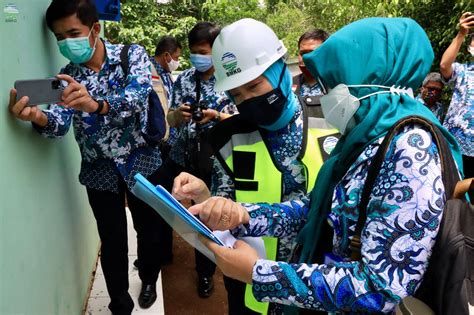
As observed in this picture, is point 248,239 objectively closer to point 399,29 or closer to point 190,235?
point 190,235

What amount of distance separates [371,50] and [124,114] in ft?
5.05

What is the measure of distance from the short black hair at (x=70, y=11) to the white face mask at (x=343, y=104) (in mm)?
1466

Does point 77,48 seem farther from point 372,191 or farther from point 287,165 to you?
point 372,191

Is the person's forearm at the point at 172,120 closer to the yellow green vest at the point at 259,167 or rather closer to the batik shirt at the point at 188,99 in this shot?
the batik shirt at the point at 188,99

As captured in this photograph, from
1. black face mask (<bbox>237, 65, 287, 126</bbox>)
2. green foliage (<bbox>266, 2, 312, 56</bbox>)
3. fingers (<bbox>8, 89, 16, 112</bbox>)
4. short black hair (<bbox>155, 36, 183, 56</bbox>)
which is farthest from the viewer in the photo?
green foliage (<bbox>266, 2, 312, 56</bbox>)

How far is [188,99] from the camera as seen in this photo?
329cm

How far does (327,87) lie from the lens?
1.22 meters

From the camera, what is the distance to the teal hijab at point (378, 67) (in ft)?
3.48

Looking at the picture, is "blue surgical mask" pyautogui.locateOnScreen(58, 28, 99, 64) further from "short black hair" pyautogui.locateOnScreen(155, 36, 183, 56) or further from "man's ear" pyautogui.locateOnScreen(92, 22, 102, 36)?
"short black hair" pyautogui.locateOnScreen(155, 36, 183, 56)

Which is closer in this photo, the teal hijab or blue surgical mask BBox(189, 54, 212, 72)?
the teal hijab

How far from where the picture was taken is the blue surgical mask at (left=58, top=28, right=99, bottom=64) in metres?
2.19

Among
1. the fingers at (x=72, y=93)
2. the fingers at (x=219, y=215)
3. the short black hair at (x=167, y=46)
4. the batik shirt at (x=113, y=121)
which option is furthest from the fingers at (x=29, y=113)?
the short black hair at (x=167, y=46)

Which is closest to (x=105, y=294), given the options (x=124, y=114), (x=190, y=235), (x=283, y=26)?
(x=124, y=114)

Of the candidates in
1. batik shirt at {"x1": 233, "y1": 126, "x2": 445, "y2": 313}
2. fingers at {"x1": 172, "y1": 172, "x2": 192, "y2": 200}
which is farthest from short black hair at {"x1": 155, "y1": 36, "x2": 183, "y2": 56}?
batik shirt at {"x1": 233, "y1": 126, "x2": 445, "y2": 313}
